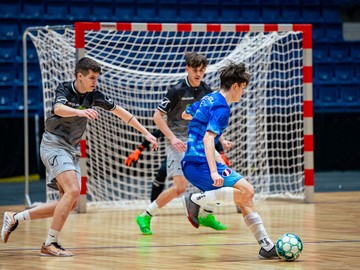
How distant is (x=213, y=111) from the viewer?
571cm

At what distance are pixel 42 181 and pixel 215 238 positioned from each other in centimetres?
740

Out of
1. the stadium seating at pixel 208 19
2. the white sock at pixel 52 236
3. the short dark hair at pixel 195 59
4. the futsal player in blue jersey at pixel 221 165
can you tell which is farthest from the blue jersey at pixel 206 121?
the stadium seating at pixel 208 19

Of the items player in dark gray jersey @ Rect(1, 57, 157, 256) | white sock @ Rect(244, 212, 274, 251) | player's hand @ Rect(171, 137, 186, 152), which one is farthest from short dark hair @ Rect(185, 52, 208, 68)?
white sock @ Rect(244, 212, 274, 251)

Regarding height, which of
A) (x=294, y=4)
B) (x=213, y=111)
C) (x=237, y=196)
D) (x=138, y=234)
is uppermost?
(x=294, y=4)

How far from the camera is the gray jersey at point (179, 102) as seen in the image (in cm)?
807

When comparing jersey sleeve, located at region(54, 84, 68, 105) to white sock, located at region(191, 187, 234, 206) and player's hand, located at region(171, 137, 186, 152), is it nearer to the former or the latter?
white sock, located at region(191, 187, 234, 206)

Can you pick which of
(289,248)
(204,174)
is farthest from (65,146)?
(289,248)

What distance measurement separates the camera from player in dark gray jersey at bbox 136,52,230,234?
24.9 ft

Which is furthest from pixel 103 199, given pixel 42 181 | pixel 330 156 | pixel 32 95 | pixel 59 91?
pixel 330 156

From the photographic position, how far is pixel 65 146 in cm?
634

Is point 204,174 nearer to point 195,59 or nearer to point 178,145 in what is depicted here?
point 178,145

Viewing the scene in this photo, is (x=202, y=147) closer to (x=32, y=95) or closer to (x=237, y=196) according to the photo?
(x=237, y=196)

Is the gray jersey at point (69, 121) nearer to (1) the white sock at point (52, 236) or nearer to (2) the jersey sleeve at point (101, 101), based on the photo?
(2) the jersey sleeve at point (101, 101)

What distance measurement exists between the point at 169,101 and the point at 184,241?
1636 millimetres
